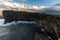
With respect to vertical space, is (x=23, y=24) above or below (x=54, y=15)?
below

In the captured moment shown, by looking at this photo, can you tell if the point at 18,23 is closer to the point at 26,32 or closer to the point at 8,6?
the point at 26,32

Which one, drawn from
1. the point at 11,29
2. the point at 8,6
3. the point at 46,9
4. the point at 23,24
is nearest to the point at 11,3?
the point at 8,6

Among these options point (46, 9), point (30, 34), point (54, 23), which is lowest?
point (30, 34)

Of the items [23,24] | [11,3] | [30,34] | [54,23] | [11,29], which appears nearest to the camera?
[54,23]

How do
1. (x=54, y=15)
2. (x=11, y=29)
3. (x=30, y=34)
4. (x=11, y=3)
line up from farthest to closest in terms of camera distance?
1. (x=11, y=29)
2. (x=30, y=34)
3. (x=11, y=3)
4. (x=54, y=15)

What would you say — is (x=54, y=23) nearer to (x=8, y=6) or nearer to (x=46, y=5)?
(x=46, y=5)

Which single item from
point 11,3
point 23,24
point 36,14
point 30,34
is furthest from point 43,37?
point 23,24

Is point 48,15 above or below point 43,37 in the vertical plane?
above

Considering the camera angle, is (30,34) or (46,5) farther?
(30,34)

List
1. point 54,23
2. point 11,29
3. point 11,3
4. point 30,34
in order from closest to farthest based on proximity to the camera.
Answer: point 54,23 → point 11,3 → point 30,34 → point 11,29
